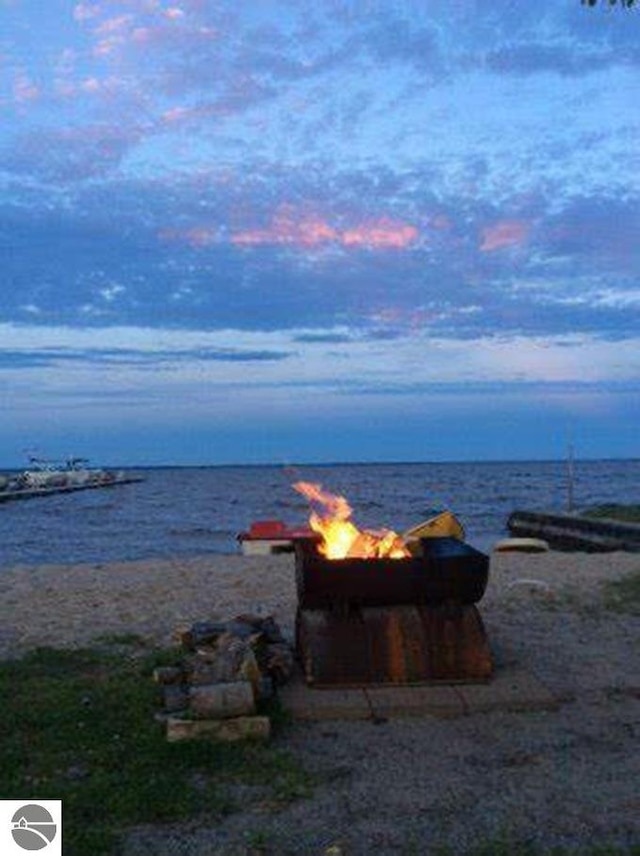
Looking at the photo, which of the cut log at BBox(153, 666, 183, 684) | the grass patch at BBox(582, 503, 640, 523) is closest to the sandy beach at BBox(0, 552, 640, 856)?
the cut log at BBox(153, 666, 183, 684)

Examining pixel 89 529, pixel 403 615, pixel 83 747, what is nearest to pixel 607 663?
pixel 403 615

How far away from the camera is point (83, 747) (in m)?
7.30

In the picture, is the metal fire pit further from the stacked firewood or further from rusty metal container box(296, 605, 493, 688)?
the stacked firewood

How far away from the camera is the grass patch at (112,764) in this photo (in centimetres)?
607

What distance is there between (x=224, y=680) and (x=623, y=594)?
28.4 ft

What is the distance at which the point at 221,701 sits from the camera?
24.6 feet

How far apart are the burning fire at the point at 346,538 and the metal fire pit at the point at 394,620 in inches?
22.4

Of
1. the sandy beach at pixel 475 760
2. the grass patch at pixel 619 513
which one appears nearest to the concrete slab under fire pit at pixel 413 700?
the sandy beach at pixel 475 760

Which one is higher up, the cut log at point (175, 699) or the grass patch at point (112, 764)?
the cut log at point (175, 699)

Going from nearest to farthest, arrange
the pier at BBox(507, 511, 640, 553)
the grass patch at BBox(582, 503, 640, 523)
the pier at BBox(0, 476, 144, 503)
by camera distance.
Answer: the pier at BBox(507, 511, 640, 553), the grass patch at BBox(582, 503, 640, 523), the pier at BBox(0, 476, 144, 503)

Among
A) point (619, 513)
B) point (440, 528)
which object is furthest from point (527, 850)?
point (619, 513)

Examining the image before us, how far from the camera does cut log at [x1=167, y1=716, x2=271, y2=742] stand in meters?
7.34

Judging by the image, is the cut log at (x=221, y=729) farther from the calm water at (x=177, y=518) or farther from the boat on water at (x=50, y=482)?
the boat on water at (x=50, y=482)

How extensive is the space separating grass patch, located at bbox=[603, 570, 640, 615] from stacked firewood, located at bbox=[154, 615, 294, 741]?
19.5 ft
